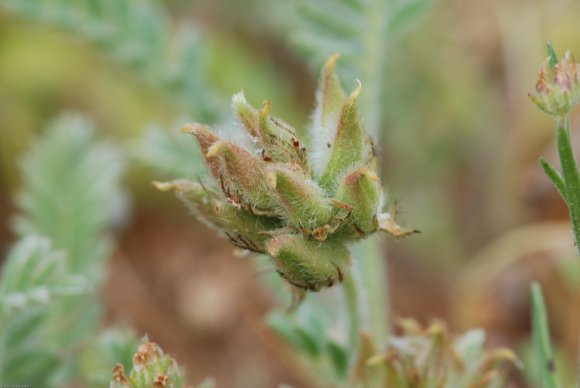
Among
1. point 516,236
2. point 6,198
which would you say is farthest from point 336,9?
point 6,198

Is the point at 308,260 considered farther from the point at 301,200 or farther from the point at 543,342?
the point at 543,342

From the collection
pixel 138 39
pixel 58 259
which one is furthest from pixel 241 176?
pixel 138 39

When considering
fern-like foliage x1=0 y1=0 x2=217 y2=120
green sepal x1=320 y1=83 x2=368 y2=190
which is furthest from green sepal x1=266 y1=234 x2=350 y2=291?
fern-like foliage x1=0 y1=0 x2=217 y2=120

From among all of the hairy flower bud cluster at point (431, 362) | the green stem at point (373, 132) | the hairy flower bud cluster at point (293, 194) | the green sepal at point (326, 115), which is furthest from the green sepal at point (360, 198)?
the green stem at point (373, 132)

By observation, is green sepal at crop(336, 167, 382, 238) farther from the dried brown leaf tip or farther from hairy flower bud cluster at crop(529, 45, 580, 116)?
the dried brown leaf tip

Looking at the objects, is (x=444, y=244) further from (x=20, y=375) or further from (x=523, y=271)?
(x=20, y=375)

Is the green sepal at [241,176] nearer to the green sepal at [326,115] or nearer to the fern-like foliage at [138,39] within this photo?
the green sepal at [326,115]

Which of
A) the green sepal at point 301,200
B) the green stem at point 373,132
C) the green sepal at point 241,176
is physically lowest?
the green sepal at point 301,200
